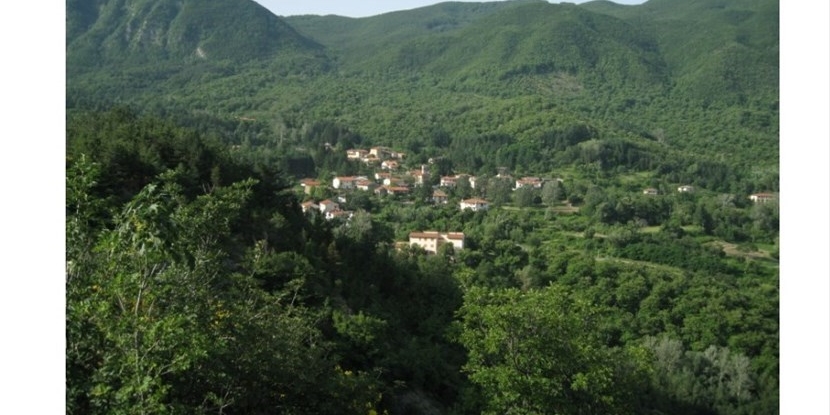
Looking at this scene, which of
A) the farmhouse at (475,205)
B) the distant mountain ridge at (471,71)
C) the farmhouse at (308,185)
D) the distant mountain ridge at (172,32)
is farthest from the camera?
the distant mountain ridge at (172,32)

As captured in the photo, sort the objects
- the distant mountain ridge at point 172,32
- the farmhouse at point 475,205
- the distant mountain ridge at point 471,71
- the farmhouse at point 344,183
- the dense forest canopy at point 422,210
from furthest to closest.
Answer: the distant mountain ridge at point 172,32, the distant mountain ridge at point 471,71, the farmhouse at point 344,183, the farmhouse at point 475,205, the dense forest canopy at point 422,210

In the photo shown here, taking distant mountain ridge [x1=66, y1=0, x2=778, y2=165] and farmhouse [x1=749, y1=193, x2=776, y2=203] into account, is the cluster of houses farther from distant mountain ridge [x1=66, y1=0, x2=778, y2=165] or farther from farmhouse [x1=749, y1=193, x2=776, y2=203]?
distant mountain ridge [x1=66, y1=0, x2=778, y2=165]

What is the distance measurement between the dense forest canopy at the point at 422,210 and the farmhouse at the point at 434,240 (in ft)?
1.96

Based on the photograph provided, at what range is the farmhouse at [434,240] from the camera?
2409 cm

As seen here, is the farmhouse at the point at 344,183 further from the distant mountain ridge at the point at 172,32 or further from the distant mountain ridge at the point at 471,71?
the distant mountain ridge at the point at 172,32

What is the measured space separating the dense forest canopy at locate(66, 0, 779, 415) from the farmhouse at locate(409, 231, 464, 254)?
1.96 ft

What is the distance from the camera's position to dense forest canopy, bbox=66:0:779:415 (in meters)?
3.39

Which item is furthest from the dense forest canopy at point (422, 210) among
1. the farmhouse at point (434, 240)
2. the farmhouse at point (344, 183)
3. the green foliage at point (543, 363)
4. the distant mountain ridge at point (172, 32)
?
the farmhouse at point (434, 240)

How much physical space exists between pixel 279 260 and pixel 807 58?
236 inches

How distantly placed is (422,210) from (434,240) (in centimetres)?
610

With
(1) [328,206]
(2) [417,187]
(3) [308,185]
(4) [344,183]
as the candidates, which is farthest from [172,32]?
(1) [328,206]

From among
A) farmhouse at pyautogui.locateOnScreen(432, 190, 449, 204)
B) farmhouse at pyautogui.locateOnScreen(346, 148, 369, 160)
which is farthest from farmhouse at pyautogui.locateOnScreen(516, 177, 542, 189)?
farmhouse at pyautogui.locateOnScreen(346, 148, 369, 160)

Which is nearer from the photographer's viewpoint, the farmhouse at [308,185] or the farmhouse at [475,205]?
the farmhouse at [475,205]
